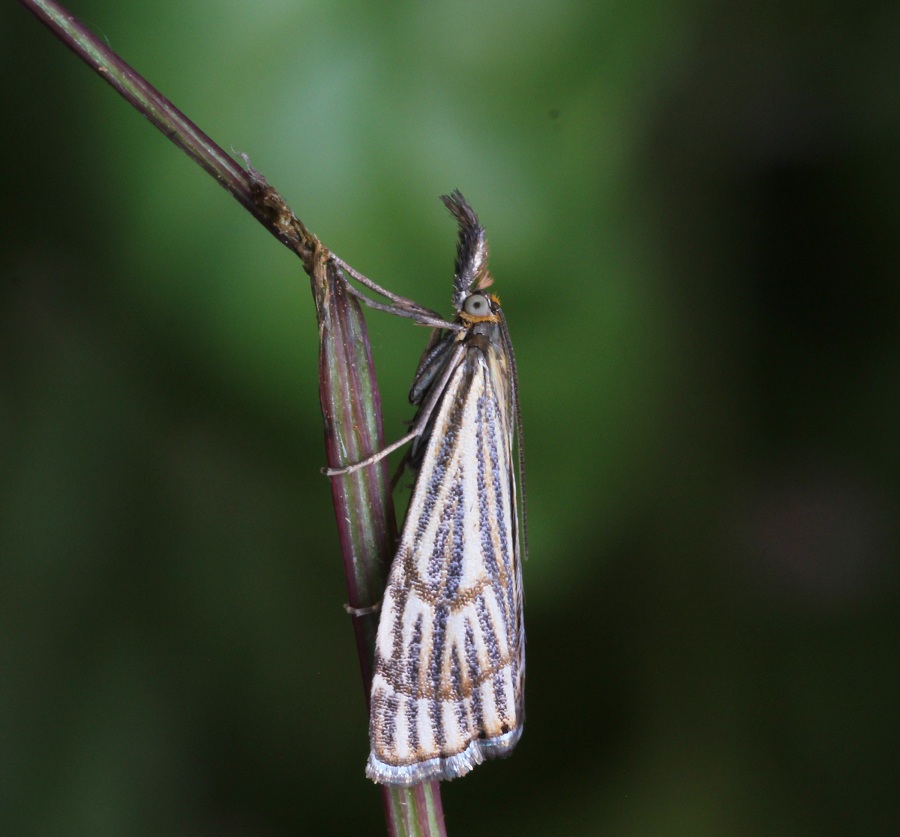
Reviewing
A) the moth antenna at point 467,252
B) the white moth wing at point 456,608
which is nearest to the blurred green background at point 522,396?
the moth antenna at point 467,252

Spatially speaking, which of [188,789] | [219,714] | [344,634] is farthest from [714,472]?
[188,789]

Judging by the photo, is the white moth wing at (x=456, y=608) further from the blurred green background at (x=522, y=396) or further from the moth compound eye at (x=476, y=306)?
the blurred green background at (x=522, y=396)

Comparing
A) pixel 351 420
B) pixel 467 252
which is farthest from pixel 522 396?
pixel 351 420

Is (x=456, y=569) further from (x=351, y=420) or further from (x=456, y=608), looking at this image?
(x=351, y=420)

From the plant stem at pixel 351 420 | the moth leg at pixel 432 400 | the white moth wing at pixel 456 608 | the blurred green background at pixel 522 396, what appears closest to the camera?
the plant stem at pixel 351 420

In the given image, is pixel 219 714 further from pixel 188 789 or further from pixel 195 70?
pixel 195 70

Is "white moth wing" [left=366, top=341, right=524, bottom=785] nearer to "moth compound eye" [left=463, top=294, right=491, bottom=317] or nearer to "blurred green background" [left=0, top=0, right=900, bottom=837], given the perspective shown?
"moth compound eye" [left=463, top=294, right=491, bottom=317]
